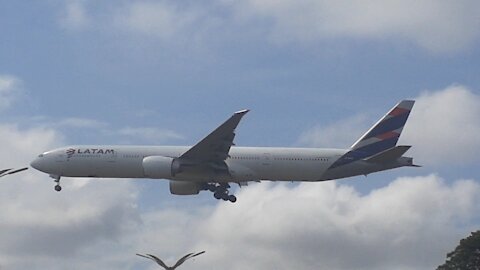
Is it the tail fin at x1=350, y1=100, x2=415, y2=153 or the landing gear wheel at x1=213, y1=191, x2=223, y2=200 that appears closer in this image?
the tail fin at x1=350, y1=100, x2=415, y2=153

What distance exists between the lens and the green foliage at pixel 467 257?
85562 millimetres

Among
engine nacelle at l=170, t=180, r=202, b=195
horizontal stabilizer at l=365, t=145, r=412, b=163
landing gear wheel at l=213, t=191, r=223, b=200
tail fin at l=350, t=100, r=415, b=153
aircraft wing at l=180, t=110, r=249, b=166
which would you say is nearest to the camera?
horizontal stabilizer at l=365, t=145, r=412, b=163

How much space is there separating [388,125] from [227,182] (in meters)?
16.2

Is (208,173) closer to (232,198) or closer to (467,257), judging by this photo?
(232,198)

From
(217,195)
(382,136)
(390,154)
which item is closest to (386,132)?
(382,136)

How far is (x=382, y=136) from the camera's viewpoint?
88.7 meters

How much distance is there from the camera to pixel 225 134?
84.8 m

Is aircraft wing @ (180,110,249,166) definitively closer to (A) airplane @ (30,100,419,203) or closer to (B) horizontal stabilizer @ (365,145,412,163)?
(A) airplane @ (30,100,419,203)

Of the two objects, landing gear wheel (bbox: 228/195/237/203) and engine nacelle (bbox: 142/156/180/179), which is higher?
engine nacelle (bbox: 142/156/180/179)

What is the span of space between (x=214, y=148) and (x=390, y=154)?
15752mm

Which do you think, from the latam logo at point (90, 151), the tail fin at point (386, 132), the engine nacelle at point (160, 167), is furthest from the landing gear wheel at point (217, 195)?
the tail fin at point (386, 132)

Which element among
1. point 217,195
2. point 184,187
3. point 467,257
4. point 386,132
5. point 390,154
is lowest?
point 467,257

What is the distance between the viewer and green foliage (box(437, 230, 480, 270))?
85.6 metres

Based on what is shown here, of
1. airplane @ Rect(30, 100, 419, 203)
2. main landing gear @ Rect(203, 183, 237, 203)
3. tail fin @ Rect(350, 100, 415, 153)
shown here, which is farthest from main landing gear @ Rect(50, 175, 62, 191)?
tail fin @ Rect(350, 100, 415, 153)
